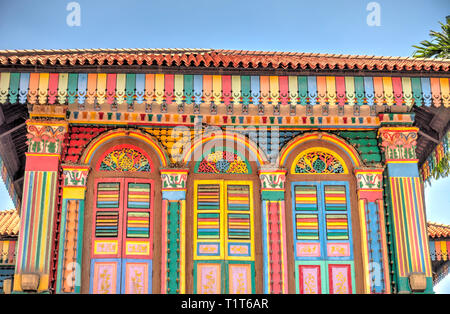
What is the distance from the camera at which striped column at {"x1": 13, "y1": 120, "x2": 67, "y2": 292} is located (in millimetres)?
12164

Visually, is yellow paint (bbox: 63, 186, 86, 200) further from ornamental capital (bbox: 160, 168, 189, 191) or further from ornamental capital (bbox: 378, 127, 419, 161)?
ornamental capital (bbox: 378, 127, 419, 161)

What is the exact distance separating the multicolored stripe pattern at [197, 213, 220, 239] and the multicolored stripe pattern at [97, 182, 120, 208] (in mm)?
1397

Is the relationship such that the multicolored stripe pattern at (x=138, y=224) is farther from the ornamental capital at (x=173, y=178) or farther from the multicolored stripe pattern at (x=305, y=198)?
the multicolored stripe pattern at (x=305, y=198)

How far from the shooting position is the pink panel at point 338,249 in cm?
1273

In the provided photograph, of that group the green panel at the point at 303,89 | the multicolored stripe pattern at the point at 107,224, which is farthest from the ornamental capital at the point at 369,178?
the multicolored stripe pattern at the point at 107,224

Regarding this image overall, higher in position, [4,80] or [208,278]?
[4,80]

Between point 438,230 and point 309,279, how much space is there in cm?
503

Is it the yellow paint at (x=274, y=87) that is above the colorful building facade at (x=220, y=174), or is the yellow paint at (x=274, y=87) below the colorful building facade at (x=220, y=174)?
above

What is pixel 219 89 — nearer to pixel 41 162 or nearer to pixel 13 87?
pixel 41 162

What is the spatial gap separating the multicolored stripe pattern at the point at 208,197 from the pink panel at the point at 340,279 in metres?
2.14

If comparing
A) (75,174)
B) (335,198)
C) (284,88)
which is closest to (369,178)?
(335,198)

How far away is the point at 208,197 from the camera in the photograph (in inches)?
511
